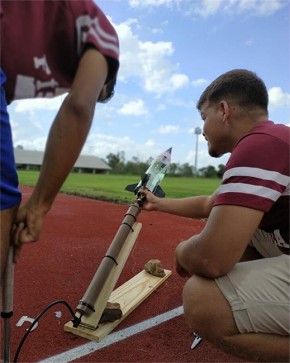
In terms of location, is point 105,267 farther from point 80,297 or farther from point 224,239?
point 224,239

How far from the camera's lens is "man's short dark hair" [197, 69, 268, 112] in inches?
86.0

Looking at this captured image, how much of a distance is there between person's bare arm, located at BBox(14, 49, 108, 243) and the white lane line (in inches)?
60.8

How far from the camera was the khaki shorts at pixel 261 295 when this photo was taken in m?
1.85

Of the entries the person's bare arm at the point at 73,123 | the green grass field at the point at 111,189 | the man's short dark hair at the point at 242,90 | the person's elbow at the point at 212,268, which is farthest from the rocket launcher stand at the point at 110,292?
the green grass field at the point at 111,189

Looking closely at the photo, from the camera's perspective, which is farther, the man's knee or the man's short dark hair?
the man's short dark hair

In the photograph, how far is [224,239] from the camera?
180 cm

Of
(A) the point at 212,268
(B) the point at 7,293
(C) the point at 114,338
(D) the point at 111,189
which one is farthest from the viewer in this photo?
(D) the point at 111,189

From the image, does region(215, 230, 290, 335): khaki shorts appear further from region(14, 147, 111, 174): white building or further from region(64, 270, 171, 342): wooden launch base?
region(14, 147, 111, 174): white building

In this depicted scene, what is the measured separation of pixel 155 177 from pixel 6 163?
213 centimetres

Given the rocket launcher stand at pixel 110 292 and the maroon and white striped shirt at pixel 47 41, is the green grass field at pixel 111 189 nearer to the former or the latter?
the rocket launcher stand at pixel 110 292

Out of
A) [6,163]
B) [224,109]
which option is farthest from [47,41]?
[224,109]

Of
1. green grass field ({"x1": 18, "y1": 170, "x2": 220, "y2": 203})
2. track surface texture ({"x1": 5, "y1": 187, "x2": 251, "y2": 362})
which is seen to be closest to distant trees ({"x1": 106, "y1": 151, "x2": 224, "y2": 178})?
green grass field ({"x1": 18, "y1": 170, "x2": 220, "y2": 203})

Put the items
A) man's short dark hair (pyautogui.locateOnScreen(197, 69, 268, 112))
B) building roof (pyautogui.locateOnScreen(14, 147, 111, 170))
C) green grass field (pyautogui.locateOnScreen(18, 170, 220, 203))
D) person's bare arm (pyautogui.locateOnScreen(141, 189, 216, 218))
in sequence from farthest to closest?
building roof (pyautogui.locateOnScreen(14, 147, 111, 170)) → green grass field (pyautogui.locateOnScreen(18, 170, 220, 203)) → person's bare arm (pyautogui.locateOnScreen(141, 189, 216, 218)) → man's short dark hair (pyautogui.locateOnScreen(197, 69, 268, 112))

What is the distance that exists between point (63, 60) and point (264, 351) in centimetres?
180
